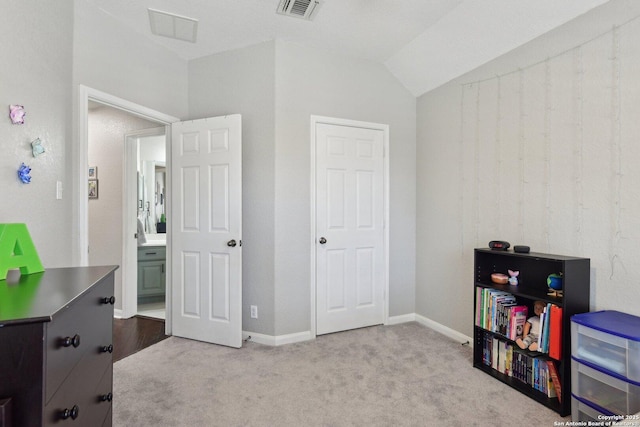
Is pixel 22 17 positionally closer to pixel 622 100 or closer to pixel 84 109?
pixel 84 109

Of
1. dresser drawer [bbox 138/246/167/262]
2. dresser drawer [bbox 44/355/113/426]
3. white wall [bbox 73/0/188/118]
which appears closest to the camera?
dresser drawer [bbox 44/355/113/426]

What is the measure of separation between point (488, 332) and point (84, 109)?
335cm

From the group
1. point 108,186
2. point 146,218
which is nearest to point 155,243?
point 146,218

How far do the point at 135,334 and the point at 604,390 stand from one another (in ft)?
11.8

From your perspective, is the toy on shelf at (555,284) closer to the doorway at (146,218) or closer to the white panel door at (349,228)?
the white panel door at (349,228)

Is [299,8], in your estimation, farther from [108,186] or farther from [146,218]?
[146,218]

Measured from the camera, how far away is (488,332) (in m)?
2.46

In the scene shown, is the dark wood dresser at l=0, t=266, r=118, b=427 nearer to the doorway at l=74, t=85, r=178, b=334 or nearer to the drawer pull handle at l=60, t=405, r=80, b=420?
the drawer pull handle at l=60, t=405, r=80, b=420

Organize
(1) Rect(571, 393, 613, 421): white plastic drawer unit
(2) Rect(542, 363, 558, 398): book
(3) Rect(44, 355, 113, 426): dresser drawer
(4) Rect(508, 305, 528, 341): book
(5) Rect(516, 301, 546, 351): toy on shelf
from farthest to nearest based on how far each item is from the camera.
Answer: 1. (4) Rect(508, 305, 528, 341): book
2. (5) Rect(516, 301, 546, 351): toy on shelf
3. (2) Rect(542, 363, 558, 398): book
4. (1) Rect(571, 393, 613, 421): white plastic drawer unit
5. (3) Rect(44, 355, 113, 426): dresser drawer

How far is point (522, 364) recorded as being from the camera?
222 cm

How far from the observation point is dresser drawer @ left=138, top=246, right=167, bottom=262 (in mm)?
4172

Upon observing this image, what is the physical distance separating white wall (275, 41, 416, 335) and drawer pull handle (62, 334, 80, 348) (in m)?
2.02

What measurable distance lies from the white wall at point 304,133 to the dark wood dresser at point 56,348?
1.73m

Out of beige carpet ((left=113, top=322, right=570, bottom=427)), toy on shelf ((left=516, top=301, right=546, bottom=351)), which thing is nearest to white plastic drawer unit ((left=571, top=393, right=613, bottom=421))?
beige carpet ((left=113, top=322, right=570, bottom=427))
